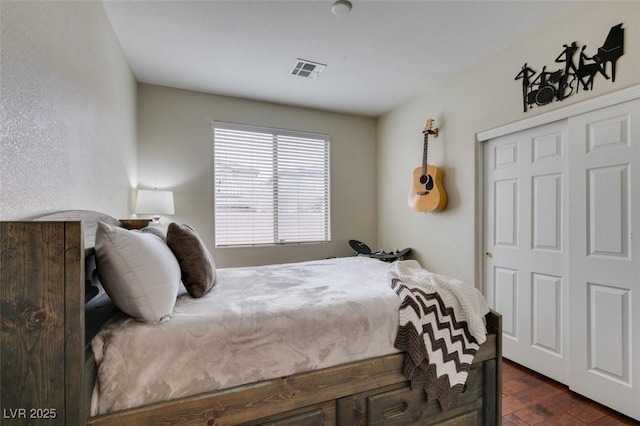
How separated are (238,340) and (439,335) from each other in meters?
0.96

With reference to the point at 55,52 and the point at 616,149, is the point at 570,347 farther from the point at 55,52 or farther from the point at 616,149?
the point at 55,52

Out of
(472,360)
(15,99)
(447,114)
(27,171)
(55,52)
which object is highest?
(447,114)

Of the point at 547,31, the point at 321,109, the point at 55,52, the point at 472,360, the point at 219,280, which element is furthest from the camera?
the point at 321,109

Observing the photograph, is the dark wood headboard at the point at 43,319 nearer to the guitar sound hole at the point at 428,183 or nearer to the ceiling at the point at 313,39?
the ceiling at the point at 313,39

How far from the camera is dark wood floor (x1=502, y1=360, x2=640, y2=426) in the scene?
179cm

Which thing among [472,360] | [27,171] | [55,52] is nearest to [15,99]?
[27,171]

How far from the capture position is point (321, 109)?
405cm

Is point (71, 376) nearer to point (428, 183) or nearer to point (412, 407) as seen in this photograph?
point (412, 407)

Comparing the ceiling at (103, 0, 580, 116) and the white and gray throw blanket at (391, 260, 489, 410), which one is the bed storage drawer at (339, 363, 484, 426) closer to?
the white and gray throw blanket at (391, 260, 489, 410)

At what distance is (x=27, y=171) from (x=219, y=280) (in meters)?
1.07

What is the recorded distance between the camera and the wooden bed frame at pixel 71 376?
31.3 inches

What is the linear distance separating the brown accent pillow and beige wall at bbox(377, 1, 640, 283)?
2.51 m

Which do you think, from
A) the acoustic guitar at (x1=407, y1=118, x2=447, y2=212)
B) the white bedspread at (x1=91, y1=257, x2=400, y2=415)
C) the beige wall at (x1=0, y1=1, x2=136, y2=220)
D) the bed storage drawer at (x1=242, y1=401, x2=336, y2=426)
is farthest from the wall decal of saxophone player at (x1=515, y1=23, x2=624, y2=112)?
the beige wall at (x1=0, y1=1, x2=136, y2=220)

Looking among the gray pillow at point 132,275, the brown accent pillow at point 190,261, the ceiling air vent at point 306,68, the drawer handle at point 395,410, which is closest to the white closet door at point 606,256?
the drawer handle at point 395,410
